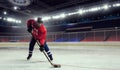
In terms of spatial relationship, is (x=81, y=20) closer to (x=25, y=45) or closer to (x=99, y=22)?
(x=99, y=22)

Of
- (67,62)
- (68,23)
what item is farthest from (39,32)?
(68,23)

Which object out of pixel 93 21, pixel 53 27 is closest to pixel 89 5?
pixel 93 21

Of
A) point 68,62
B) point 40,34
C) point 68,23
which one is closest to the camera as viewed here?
point 68,62

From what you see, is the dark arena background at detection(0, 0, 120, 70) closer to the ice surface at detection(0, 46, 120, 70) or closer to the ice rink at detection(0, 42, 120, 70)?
the ice rink at detection(0, 42, 120, 70)

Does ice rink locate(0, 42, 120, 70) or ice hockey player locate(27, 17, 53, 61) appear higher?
ice hockey player locate(27, 17, 53, 61)

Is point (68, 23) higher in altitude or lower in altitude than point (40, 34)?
higher

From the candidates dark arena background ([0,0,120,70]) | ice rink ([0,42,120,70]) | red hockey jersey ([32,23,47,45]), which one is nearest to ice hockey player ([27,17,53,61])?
red hockey jersey ([32,23,47,45])

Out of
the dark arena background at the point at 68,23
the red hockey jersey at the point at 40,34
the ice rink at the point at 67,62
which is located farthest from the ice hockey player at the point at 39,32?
the dark arena background at the point at 68,23

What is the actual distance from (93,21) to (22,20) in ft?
40.5

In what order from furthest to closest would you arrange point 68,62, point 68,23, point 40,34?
1. point 68,23
2. point 40,34
3. point 68,62

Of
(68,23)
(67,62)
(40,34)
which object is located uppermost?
(68,23)

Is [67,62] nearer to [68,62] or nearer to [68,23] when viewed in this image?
[68,62]

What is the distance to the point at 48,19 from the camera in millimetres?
26938

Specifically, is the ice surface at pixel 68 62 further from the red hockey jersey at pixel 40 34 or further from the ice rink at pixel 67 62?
the red hockey jersey at pixel 40 34
